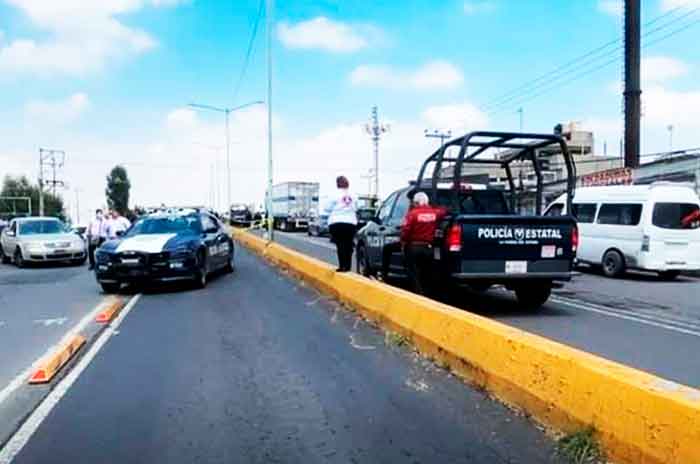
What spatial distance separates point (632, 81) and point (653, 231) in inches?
707

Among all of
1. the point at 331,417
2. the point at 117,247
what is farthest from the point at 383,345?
the point at 117,247

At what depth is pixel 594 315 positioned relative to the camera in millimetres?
10953

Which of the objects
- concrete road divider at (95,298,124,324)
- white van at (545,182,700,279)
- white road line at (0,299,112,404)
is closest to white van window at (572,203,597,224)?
white van at (545,182,700,279)

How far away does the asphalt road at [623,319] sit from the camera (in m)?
7.74

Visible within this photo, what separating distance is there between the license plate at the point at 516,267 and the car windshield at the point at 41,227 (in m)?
17.4

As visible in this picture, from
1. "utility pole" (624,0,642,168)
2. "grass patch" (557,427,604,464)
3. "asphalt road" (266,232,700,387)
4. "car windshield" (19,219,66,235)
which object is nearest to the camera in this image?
"grass patch" (557,427,604,464)

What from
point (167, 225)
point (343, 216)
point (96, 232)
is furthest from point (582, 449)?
point (96, 232)

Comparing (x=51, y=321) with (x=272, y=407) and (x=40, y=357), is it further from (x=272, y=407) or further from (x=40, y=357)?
(x=272, y=407)

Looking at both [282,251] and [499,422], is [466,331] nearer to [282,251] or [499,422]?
[499,422]

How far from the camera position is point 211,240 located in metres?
16.0

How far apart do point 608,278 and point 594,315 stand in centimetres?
753

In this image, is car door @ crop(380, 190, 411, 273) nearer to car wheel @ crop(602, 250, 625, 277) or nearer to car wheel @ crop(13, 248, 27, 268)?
car wheel @ crop(602, 250, 625, 277)

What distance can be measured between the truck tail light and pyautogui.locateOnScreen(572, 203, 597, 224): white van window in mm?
10455

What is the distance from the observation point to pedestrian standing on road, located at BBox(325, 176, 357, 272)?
12.5 m
